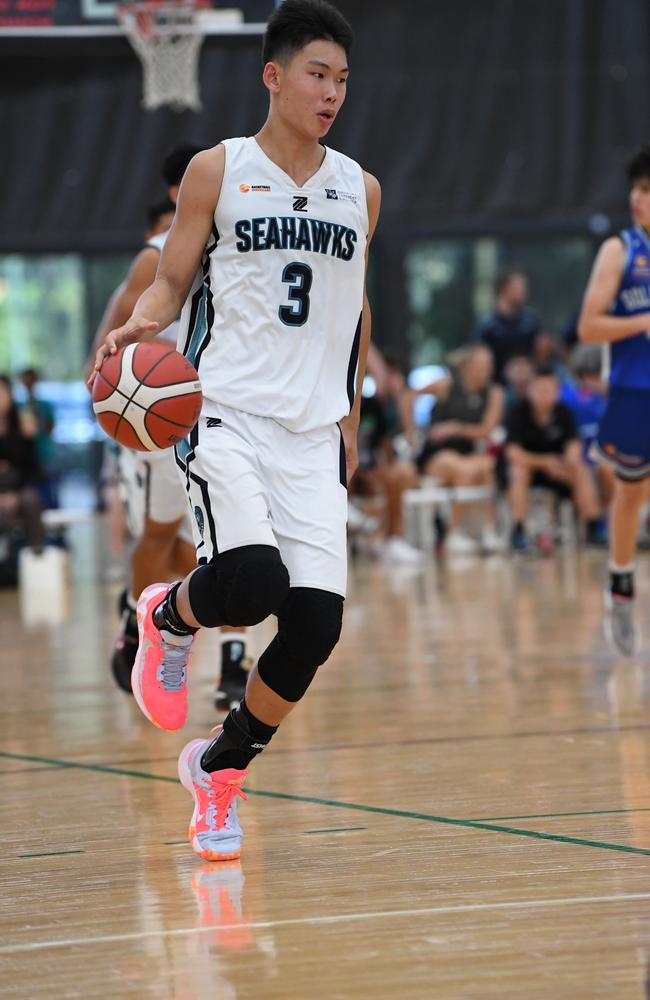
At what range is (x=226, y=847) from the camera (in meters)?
3.32

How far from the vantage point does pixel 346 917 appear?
2.80 metres

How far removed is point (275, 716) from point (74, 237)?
12.9m

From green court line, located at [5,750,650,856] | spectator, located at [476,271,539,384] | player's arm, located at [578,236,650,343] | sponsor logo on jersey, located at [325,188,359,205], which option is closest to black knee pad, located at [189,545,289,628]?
green court line, located at [5,750,650,856]

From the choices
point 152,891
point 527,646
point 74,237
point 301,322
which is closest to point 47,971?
point 152,891

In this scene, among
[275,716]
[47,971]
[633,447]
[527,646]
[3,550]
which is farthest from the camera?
[3,550]

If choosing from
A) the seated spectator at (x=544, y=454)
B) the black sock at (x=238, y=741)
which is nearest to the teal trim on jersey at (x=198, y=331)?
the black sock at (x=238, y=741)

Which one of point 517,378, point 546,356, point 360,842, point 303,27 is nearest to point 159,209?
point 303,27

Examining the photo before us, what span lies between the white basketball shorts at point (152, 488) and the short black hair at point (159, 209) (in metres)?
0.86

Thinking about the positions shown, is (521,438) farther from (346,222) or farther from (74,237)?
(346,222)

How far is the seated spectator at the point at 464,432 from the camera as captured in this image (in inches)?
492

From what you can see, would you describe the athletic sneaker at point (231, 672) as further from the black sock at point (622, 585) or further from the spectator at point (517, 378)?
the spectator at point (517, 378)

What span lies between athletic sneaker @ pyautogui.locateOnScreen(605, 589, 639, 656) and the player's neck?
3.10 meters

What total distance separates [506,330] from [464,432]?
4.49 ft

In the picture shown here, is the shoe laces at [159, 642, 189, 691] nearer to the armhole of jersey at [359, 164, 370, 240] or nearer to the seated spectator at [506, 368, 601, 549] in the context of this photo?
the armhole of jersey at [359, 164, 370, 240]
